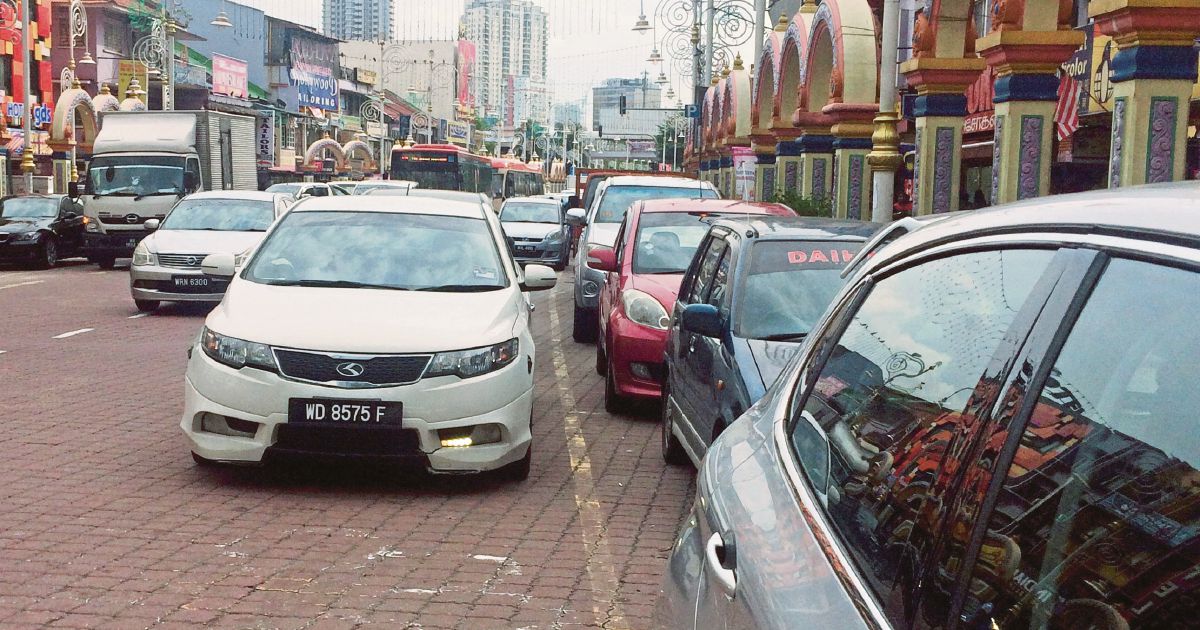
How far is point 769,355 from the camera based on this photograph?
683cm

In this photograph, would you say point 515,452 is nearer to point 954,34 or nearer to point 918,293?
point 918,293

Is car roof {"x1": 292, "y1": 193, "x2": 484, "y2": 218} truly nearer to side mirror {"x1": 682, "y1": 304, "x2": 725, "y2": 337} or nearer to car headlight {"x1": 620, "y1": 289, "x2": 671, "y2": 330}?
car headlight {"x1": 620, "y1": 289, "x2": 671, "y2": 330}

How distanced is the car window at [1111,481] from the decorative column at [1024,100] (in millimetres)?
12775

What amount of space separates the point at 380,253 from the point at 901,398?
6424mm

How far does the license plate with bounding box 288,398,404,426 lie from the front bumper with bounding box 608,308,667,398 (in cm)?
341

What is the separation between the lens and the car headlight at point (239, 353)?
711cm

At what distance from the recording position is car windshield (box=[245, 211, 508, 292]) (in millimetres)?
8234

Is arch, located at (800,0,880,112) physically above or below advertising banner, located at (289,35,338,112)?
below

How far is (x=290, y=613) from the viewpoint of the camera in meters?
5.13

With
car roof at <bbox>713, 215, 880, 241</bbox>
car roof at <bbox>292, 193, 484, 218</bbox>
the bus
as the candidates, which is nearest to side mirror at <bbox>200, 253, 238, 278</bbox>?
car roof at <bbox>292, 193, 484, 218</bbox>

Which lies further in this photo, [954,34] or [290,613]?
[954,34]

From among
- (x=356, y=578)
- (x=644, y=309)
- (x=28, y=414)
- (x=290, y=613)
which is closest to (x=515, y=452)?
(x=356, y=578)

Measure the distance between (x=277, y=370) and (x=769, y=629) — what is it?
5.30 metres

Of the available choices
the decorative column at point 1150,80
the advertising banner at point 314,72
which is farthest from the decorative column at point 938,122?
the advertising banner at point 314,72
